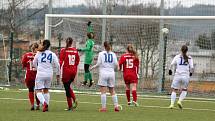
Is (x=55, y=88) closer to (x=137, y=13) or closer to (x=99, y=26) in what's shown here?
(x=99, y=26)

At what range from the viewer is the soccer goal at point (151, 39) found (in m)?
28.7

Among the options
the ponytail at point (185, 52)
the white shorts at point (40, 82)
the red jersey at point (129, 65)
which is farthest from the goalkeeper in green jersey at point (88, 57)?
the white shorts at point (40, 82)

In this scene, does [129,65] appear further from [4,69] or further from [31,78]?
[4,69]

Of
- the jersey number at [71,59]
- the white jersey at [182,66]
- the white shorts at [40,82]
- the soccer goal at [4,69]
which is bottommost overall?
the soccer goal at [4,69]

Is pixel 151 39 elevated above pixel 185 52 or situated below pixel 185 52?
above

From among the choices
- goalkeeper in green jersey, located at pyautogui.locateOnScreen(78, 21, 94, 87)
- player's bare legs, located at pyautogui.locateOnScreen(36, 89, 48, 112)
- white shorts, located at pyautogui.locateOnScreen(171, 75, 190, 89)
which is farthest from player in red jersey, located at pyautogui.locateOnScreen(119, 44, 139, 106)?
goalkeeper in green jersey, located at pyautogui.locateOnScreen(78, 21, 94, 87)

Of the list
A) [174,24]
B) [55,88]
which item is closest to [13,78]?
[55,88]

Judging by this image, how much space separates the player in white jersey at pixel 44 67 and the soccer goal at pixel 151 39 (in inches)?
423

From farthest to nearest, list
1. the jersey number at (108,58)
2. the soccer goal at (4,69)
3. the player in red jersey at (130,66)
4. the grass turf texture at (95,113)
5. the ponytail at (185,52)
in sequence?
the soccer goal at (4,69)
the player in red jersey at (130,66)
the ponytail at (185,52)
the jersey number at (108,58)
the grass turf texture at (95,113)

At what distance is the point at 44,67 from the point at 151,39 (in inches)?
490

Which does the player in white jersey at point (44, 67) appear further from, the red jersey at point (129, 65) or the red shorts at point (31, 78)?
the red jersey at point (129, 65)

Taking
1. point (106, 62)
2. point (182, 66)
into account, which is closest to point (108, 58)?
point (106, 62)

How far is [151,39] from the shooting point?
29234 mm

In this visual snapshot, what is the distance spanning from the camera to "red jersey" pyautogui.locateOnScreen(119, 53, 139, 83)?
20.7m
